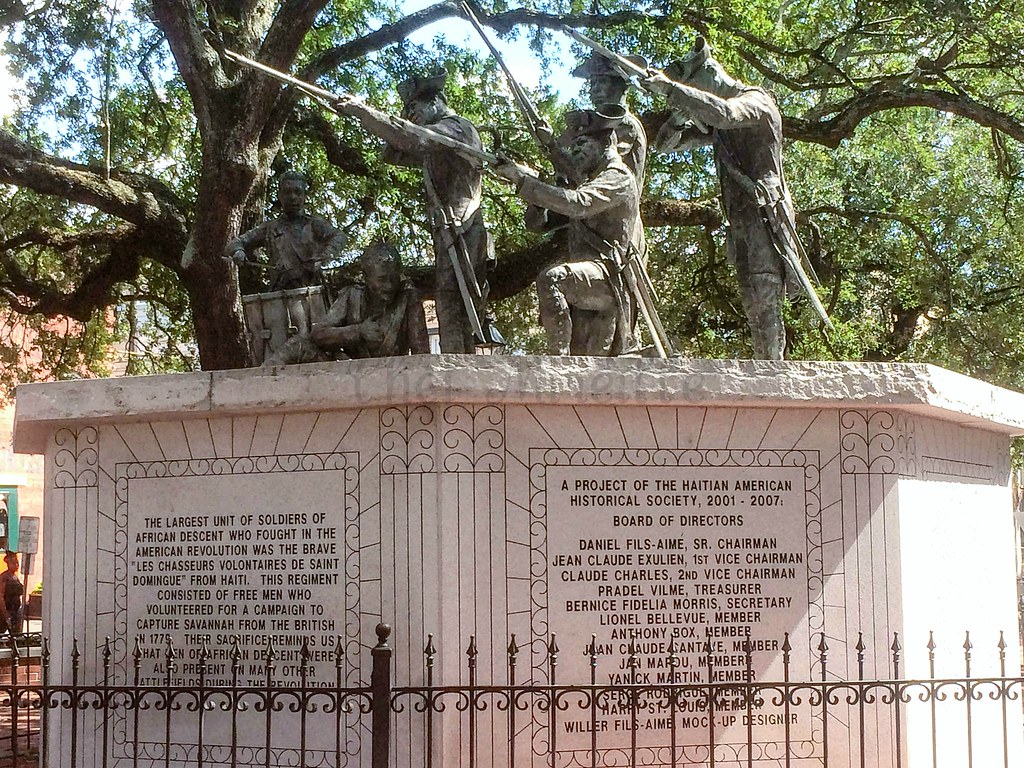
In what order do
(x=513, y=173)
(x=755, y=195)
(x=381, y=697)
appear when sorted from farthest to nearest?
(x=755, y=195) → (x=513, y=173) → (x=381, y=697)

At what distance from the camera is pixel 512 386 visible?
6.38 meters

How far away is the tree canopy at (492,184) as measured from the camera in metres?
13.1

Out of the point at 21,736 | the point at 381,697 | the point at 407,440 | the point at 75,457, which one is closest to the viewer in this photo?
the point at 381,697

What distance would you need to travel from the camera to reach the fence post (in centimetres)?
554

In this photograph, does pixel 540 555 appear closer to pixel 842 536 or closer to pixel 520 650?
pixel 520 650

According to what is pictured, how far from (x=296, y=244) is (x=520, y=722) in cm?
383

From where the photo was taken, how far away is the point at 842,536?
6.90m

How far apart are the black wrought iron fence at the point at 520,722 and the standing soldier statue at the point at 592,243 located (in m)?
1.87

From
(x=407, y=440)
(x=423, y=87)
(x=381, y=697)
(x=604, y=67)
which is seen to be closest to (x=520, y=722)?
(x=381, y=697)

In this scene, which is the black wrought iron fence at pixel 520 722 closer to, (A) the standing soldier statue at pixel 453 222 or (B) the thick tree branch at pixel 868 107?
(A) the standing soldier statue at pixel 453 222

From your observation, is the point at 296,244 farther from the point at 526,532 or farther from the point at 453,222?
the point at 526,532

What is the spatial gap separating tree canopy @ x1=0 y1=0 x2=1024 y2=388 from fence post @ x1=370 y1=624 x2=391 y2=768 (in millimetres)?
7636

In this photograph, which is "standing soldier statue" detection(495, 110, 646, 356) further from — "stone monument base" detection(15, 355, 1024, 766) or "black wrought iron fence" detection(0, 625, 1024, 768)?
"black wrought iron fence" detection(0, 625, 1024, 768)

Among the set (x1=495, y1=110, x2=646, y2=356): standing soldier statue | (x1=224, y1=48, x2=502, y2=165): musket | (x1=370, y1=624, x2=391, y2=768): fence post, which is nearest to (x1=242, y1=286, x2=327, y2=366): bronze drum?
(x1=224, y1=48, x2=502, y2=165): musket
